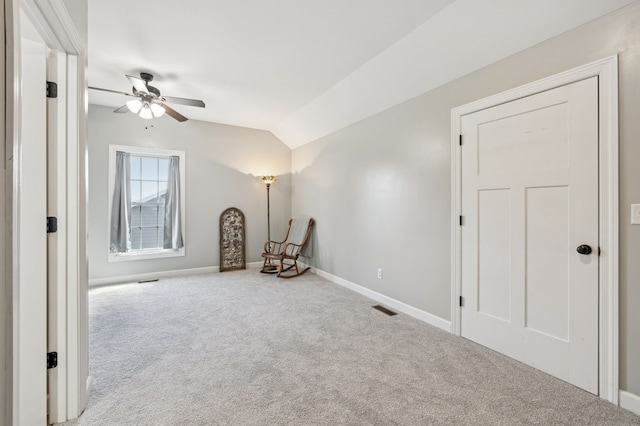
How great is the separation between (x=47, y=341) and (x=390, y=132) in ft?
11.3

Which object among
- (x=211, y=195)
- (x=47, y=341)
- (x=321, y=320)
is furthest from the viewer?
(x=211, y=195)

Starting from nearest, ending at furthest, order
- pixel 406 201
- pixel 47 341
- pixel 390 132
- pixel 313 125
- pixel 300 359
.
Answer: pixel 47 341
pixel 300 359
pixel 406 201
pixel 390 132
pixel 313 125

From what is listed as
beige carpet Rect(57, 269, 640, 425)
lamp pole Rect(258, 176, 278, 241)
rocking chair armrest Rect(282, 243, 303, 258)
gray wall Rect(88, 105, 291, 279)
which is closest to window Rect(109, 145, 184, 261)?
gray wall Rect(88, 105, 291, 279)

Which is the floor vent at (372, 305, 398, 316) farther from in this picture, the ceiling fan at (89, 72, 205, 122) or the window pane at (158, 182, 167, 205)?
the window pane at (158, 182, 167, 205)

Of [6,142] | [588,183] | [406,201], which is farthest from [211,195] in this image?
[588,183]

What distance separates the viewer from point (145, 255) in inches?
185

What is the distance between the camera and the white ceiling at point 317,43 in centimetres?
212

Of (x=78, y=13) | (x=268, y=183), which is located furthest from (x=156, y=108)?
(x=268, y=183)

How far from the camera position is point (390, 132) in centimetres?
345

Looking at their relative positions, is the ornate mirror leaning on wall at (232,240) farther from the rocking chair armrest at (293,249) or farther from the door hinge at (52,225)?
the door hinge at (52,225)

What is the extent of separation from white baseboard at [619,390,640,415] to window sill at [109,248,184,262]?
17.6 feet

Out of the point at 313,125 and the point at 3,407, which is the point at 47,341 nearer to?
the point at 3,407

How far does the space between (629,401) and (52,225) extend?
344cm

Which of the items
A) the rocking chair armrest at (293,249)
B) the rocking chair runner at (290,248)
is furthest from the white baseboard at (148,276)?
the rocking chair armrest at (293,249)
